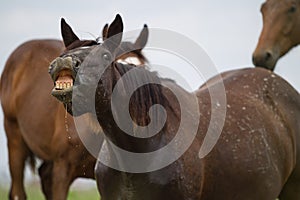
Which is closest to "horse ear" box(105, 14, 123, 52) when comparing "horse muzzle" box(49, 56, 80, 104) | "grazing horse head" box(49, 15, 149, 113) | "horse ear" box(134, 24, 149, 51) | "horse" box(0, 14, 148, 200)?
"grazing horse head" box(49, 15, 149, 113)

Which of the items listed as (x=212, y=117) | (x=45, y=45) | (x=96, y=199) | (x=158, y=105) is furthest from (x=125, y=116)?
(x=96, y=199)

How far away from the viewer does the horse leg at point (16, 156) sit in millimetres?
7090

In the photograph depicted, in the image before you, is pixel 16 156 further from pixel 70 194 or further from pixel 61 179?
pixel 70 194

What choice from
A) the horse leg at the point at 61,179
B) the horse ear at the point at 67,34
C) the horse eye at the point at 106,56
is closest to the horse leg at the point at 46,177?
the horse leg at the point at 61,179

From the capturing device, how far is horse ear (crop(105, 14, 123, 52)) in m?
3.76

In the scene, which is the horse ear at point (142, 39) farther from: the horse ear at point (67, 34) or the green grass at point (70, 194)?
the green grass at point (70, 194)

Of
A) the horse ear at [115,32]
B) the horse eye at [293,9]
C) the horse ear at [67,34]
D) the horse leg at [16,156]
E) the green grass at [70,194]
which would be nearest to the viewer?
the horse ear at [115,32]

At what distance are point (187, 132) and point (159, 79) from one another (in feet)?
1.12

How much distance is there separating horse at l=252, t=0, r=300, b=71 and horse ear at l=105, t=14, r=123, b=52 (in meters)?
2.22

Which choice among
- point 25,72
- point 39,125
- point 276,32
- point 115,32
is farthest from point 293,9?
point 115,32

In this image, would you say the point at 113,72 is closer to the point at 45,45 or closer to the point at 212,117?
the point at 212,117

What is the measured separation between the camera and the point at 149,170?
12.5ft

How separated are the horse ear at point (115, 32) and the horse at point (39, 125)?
4.71 feet

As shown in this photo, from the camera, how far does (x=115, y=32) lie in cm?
380
